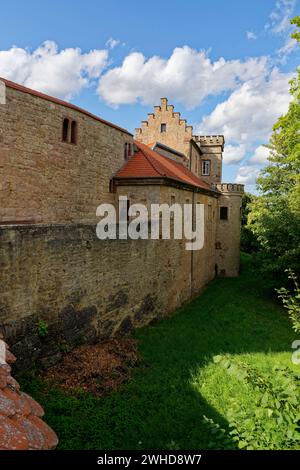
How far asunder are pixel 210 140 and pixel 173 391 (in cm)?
2749

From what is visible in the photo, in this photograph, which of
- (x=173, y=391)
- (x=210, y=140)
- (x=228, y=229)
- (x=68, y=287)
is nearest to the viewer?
(x=173, y=391)

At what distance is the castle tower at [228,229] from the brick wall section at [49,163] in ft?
41.3

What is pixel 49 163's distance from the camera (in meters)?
13.4

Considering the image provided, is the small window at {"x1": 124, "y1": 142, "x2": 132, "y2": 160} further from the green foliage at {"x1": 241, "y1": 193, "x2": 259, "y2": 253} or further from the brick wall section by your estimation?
the green foliage at {"x1": 241, "y1": 193, "x2": 259, "y2": 253}

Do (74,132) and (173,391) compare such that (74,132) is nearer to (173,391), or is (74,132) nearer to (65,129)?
(65,129)

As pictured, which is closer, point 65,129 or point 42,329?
point 42,329

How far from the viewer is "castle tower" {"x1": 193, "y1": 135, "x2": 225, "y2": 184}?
32219 mm

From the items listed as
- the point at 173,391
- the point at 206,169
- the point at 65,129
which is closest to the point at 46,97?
the point at 65,129

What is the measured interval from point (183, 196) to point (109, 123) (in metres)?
5.31

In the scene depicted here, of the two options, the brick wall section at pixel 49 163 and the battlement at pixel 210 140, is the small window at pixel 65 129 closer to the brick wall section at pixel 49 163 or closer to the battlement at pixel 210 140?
the brick wall section at pixel 49 163

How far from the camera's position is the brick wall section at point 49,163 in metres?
11.9

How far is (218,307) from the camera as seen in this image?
1836cm

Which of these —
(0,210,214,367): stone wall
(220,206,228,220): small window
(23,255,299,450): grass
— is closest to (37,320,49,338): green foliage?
(0,210,214,367): stone wall
